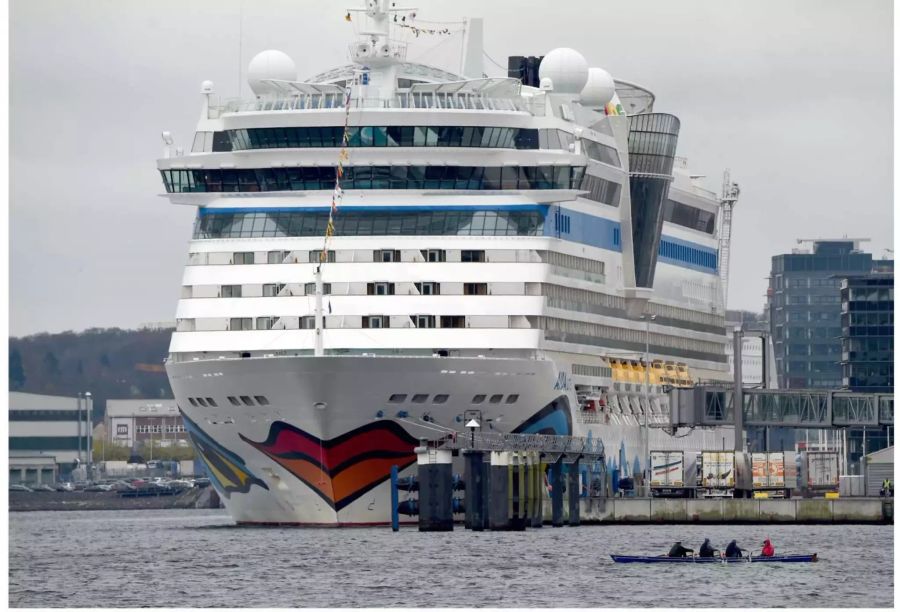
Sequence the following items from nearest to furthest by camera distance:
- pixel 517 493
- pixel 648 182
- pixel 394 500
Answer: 1. pixel 394 500
2. pixel 517 493
3. pixel 648 182

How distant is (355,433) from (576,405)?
1258 centimetres

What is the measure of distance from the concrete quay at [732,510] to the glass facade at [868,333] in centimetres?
7057

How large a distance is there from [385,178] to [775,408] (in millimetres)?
21056

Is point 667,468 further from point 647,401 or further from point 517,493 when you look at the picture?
point 517,493

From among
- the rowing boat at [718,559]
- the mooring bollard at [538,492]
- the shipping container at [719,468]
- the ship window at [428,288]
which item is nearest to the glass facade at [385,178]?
the ship window at [428,288]

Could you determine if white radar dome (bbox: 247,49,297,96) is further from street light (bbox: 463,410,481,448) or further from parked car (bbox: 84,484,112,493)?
parked car (bbox: 84,484,112,493)

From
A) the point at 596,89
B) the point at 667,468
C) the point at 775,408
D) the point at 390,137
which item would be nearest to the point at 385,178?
the point at 390,137

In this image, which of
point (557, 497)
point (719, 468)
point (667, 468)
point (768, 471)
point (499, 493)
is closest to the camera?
point (499, 493)

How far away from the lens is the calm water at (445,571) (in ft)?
226

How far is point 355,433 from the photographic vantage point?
89.6 meters

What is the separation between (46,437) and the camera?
614ft

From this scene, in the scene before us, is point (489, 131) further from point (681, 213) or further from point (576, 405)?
point (681, 213)

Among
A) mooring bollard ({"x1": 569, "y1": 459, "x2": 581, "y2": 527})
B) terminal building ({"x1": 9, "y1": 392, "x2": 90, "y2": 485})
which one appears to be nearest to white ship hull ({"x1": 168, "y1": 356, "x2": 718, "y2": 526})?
mooring bollard ({"x1": 569, "y1": 459, "x2": 581, "y2": 527})

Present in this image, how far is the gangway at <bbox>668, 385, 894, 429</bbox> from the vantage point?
349 ft
